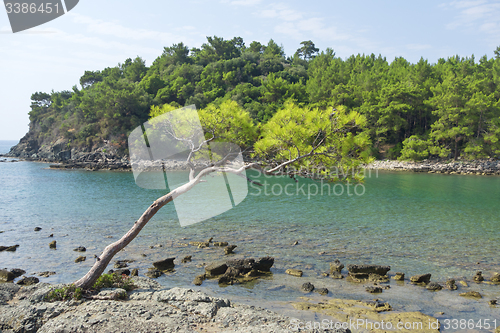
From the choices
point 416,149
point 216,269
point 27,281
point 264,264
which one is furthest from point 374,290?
point 416,149

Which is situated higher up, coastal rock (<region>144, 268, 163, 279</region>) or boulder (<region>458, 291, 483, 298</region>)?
coastal rock (<region>144, 268, 163, 279</region>)

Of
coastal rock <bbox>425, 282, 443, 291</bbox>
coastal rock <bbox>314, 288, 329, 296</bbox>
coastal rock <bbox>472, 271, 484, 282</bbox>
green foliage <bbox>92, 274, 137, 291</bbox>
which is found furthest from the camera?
coastal rock <bbox>472, 271, 484, 282</bbox>

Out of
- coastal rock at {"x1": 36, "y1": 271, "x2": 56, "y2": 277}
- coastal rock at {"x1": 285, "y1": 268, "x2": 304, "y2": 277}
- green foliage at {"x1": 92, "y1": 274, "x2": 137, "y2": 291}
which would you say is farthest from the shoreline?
green foliage at {"x1": 92, "y1": 274, "x2": 137, "y2": 291}

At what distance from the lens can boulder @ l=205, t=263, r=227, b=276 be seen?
10539 millimetres

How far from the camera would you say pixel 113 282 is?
26.0 ft

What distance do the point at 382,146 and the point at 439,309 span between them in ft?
189

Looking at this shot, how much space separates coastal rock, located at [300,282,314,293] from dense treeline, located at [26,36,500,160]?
3342 cm

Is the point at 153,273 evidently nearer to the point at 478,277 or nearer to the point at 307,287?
the point at 307,287

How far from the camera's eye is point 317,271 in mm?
11070

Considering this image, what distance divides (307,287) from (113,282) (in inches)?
213

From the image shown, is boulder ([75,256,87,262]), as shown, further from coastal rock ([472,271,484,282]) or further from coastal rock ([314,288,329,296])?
coastal rock ([472,271,484,282])

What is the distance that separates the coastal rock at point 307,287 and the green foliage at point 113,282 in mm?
4808

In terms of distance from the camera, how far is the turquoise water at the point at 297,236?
978 centimetres

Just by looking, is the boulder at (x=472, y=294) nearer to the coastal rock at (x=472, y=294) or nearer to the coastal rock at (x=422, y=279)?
the coastal rock at (x=472, y=294)
